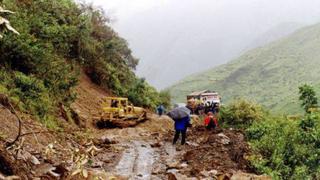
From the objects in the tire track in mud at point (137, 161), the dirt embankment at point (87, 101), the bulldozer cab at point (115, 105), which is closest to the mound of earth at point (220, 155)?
the tire track in mud at point (137, 161)

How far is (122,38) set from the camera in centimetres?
4788

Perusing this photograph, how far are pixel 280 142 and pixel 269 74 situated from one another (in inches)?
5266

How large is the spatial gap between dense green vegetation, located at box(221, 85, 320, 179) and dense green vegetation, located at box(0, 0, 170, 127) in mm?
7343

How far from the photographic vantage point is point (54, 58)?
71.7 feet

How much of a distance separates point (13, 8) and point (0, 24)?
686 inches

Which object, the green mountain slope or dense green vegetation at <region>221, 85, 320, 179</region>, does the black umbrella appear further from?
the green mountain slope

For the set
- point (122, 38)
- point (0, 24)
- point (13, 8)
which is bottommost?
point (0, 24)

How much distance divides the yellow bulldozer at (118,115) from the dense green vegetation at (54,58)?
275 centimetres

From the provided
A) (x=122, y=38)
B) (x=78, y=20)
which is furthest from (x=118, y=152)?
(x=122, y=38)

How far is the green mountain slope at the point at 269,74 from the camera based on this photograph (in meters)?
127

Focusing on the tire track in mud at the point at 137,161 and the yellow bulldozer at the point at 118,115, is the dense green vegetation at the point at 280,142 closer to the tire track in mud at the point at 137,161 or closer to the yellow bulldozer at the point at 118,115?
the tire track in mud at the point at 137,161

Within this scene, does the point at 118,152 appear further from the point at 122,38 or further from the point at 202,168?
the point at 122,38

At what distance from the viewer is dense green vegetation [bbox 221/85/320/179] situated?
13977 mm

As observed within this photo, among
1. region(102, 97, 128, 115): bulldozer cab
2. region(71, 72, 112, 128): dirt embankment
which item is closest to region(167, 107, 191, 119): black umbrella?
region(71, 72, 112, 128): dirt embankment
